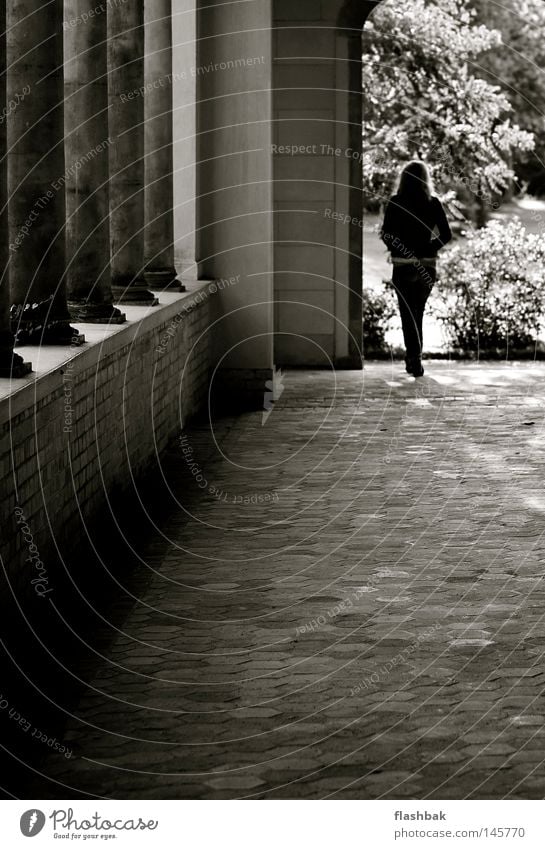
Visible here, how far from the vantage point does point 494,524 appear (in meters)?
8.05

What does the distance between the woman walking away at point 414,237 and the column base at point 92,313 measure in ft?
19.4

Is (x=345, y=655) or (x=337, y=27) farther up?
(x=337, y=27)

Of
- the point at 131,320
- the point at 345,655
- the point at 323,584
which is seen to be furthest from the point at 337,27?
the point at 345,655

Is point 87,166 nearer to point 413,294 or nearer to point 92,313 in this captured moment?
point 92,313

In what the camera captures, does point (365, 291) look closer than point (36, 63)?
No

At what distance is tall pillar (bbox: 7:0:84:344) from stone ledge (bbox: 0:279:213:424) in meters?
0.18

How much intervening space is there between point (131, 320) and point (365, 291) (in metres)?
8.64

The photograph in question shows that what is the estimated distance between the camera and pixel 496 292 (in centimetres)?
1692

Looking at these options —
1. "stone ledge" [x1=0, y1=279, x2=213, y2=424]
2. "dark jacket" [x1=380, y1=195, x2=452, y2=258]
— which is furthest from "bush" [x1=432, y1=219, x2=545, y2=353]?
"stone ledge" [x1=0, y1=279, x2=213, y2=424]

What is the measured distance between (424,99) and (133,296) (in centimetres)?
1075

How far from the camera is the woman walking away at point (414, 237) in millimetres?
14297

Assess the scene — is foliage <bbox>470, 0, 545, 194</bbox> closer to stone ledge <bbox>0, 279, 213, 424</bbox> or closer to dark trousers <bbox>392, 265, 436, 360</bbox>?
dark trousers <bbox>392, 265, 436, 360</bbox>

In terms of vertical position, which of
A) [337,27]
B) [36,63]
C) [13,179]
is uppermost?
[337,27]

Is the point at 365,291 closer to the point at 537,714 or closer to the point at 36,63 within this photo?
the point at 36,63
